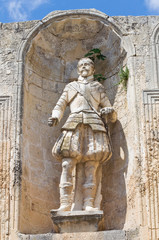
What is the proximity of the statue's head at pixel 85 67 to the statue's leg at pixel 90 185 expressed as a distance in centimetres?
165

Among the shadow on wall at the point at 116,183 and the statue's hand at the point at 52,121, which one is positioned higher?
the statue's hand at the point at 52,121

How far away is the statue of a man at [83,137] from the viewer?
30.8ft

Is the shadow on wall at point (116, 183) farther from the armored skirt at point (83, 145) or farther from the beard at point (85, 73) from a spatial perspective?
the beard at point (85, 73)

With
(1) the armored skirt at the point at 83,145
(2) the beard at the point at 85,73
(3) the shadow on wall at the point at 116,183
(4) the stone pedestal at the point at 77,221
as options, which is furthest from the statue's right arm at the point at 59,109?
(4) the stone pedestal at the point at 77,221

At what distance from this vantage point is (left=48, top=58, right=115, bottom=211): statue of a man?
30.8ft

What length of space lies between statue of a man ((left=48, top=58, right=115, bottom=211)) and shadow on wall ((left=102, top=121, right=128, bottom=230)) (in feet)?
1.62

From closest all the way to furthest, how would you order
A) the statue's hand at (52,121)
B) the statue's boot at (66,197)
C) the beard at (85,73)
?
the statue's boot at (66,197), the statue's hand at (52,121), the beard at (85,73)

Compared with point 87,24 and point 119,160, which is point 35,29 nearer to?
point 87,24

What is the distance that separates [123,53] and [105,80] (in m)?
0.67

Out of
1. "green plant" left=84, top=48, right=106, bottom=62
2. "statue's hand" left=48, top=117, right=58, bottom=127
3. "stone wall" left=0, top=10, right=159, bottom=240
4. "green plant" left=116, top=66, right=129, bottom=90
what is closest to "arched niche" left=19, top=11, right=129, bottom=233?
"stone wall" left=0, top=10, right=159, bottom=240

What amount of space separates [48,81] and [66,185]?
247cm

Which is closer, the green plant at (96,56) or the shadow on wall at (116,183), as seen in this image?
the shadow on wall at (116,183)

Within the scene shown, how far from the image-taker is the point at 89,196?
937 cm

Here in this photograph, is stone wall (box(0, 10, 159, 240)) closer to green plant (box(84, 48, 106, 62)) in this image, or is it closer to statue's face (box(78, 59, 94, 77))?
green plant (box(84, 48, 106, 62))
